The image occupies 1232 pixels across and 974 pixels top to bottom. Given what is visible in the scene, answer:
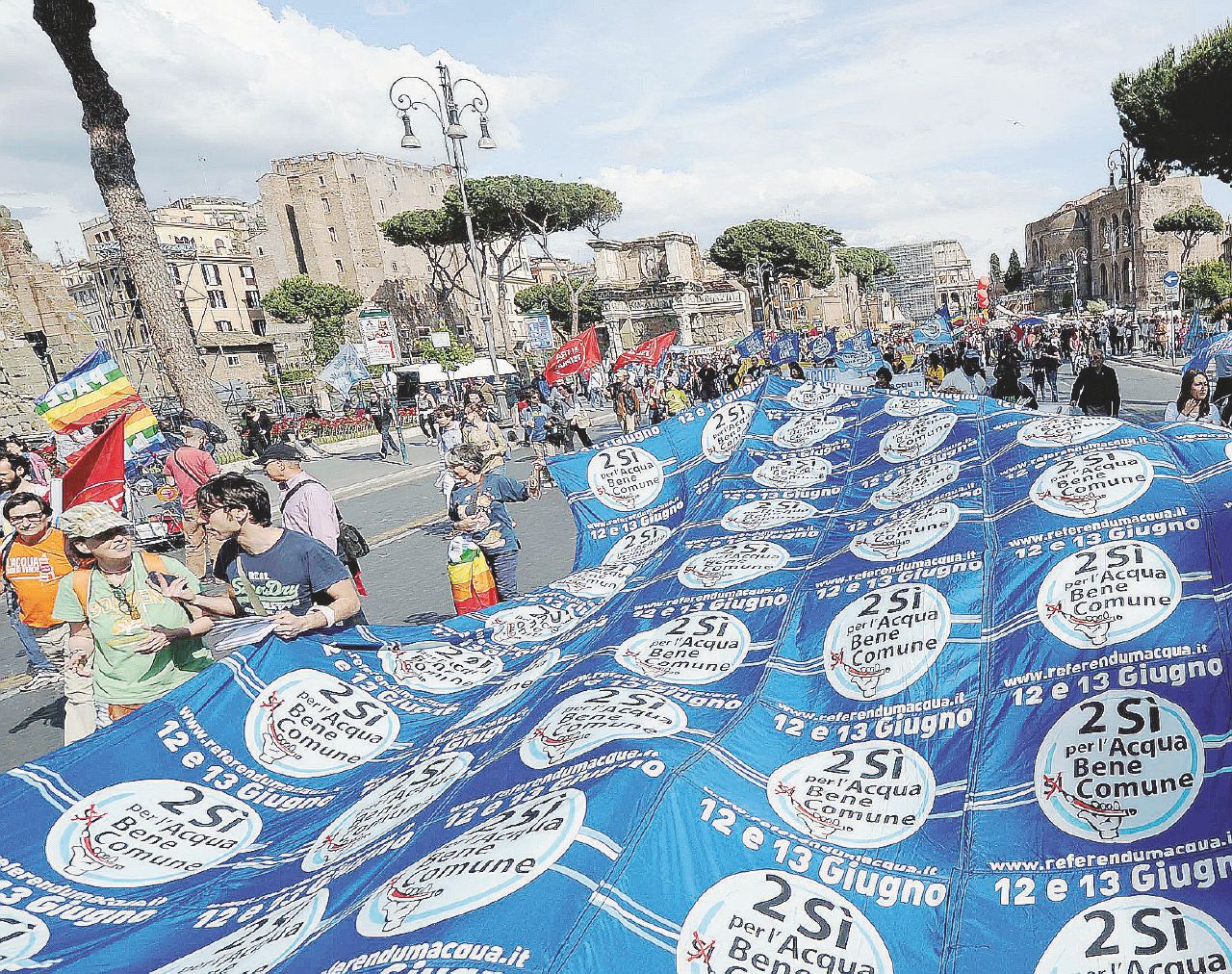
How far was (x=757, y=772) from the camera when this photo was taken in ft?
9.35

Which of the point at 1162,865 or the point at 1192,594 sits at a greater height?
the point at 1192,594

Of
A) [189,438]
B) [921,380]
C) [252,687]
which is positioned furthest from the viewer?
[921,380]

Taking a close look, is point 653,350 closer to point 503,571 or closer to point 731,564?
point 503,571

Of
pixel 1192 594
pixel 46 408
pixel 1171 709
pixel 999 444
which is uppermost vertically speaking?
pixel 46 408

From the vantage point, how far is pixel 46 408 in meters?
9.89

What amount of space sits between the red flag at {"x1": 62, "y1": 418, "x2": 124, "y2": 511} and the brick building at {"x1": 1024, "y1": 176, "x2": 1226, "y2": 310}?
71521mm

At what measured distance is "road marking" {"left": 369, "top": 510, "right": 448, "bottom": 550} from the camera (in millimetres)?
12073

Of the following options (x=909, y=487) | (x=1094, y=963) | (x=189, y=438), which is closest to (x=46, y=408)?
(x=189, y=438)

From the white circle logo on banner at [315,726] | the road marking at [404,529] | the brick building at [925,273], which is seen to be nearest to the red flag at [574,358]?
the road marking at [404,529]

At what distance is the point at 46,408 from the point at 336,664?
27.8 ft

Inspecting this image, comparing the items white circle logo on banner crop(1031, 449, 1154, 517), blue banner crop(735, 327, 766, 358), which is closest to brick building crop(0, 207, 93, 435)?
blue banner crop(735, 327, 766, 358)

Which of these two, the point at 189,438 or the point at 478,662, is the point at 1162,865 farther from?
the point at 189,438

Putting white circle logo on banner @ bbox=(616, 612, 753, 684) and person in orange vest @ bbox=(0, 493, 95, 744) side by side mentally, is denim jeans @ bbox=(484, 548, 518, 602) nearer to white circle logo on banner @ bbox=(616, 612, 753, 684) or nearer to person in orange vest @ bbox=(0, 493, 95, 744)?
white circle logo on banner @ bbox=(616, 612, 753, 684)

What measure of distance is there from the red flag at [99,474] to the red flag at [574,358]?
9.60 m
